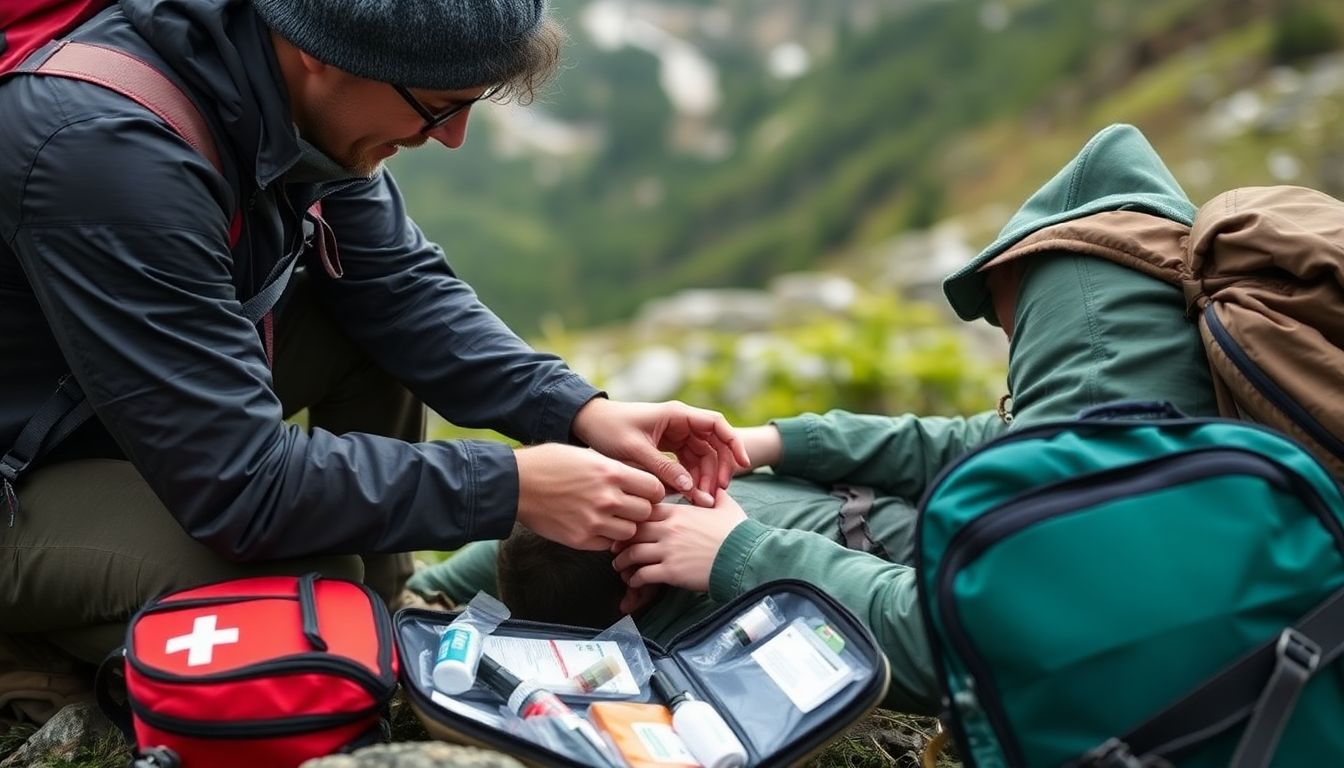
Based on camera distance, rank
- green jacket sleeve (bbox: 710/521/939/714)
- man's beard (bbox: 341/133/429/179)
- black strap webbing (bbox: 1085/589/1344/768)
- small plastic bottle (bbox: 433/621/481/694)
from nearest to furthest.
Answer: black strap webbing (bbox: 1085/589/1344/768) < small plastic bottle (bbox: 433/621/481/694) < green jacket sleeve (bbox: 710/521/939/714) < man's beard (bbox: 341/133/429/179)

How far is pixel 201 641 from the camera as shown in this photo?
2.52 m

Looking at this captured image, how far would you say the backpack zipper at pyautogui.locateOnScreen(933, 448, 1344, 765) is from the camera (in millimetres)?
2342

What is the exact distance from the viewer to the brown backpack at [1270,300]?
2592 mm

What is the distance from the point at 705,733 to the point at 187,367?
129 cm

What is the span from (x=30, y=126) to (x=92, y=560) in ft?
3.26

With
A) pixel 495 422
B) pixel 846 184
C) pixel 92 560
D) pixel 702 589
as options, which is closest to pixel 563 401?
pixel 495 422

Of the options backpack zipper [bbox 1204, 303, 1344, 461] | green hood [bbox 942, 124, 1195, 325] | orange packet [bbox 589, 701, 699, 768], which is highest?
green hood [bbox 942, 124, 1195, 325]

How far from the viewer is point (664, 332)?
640 inches

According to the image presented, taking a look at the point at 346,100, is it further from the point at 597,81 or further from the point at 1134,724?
the point at 597,81

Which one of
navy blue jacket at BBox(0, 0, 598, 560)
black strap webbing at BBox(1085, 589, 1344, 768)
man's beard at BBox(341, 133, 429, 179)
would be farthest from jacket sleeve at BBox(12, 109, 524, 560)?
black strap webbing at BBox(1085, 589, 1344, 768)

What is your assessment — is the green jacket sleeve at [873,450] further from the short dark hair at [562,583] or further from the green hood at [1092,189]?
the short dark hair at [562,583]

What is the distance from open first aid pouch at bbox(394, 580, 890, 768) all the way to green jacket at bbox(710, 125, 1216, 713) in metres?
0.11

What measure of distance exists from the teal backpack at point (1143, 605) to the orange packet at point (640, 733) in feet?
1.83

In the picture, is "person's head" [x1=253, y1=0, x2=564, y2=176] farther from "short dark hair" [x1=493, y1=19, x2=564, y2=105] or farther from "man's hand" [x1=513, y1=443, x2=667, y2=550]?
"man's hand" [x1=513, y1=443, x2=667, y2=550]
